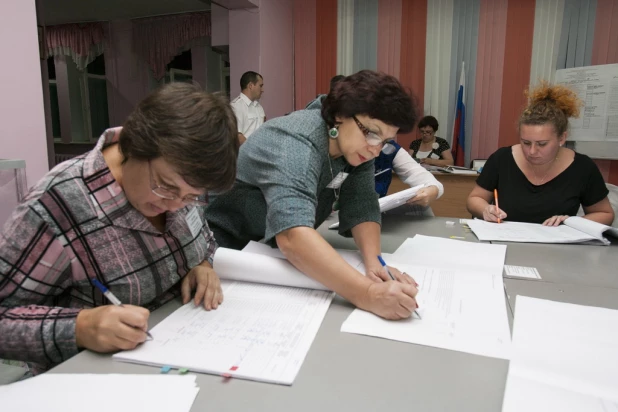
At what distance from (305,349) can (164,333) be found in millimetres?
265

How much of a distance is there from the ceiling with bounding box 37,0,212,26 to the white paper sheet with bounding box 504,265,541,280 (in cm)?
567

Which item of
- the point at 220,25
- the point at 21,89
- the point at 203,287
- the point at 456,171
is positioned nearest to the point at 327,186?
the point at 203,287

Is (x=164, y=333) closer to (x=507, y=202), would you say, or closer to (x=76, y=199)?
(x=76, y=199)

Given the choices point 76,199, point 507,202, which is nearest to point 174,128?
point 76,199

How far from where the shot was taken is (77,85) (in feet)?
24.5

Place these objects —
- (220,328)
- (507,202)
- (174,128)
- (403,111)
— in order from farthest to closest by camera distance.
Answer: (507,202), (403,111), (220,328), (174,128)

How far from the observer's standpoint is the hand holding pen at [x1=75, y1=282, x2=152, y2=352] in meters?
0.73

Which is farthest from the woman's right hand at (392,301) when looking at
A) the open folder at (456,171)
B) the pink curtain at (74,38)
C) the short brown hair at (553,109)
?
the pink curtain at (74,38)

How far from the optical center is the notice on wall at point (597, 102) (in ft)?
13.5

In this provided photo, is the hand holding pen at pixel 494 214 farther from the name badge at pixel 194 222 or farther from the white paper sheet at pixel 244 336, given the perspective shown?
the name badge at pixel 194 222

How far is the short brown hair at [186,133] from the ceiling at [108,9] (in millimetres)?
5701

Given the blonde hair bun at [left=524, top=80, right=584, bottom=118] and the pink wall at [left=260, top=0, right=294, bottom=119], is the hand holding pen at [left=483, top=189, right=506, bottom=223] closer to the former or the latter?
the blonde hair bun at [left=524, top=80, right=584, bottom=118]

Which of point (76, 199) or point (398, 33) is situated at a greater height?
point (398, 33)

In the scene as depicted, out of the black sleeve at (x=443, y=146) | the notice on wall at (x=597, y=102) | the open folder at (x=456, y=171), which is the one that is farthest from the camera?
the black sleeve at (x=443, y=146)
